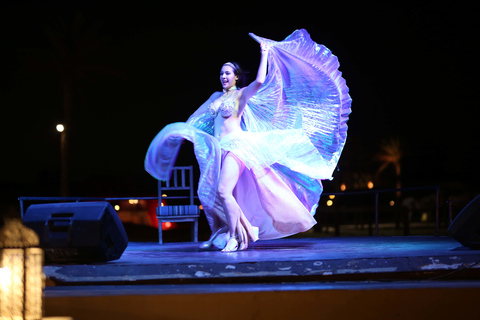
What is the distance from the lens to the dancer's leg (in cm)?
460

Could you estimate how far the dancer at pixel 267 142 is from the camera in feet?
15.4

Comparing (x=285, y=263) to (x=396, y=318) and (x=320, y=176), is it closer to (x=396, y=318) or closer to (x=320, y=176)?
(x=396, y=318)

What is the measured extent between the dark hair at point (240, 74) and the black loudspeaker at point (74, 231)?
1.67 meters

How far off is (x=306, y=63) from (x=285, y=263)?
6.83 feet

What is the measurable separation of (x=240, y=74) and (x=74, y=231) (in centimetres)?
195

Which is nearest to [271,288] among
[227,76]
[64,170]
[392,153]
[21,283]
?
[21,283]

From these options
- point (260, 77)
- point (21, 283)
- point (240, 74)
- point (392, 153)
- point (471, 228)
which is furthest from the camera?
point (392, 153)

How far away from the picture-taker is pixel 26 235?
3.66 meters

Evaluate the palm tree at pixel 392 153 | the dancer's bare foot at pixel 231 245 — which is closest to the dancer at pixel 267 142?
the dancer's bare foot at pixel 231 245

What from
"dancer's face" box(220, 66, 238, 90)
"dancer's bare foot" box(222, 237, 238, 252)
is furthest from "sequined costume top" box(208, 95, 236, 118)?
"dancer's bare foot" box(222, 237, 238, 252)

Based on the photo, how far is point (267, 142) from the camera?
4746 millimetres

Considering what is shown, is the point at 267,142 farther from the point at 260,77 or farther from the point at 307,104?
the point at 307,104

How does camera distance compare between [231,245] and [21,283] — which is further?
[231,245]

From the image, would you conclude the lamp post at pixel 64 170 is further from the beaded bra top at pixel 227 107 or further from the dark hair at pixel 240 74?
the beaded bra top at pixel 227 107
